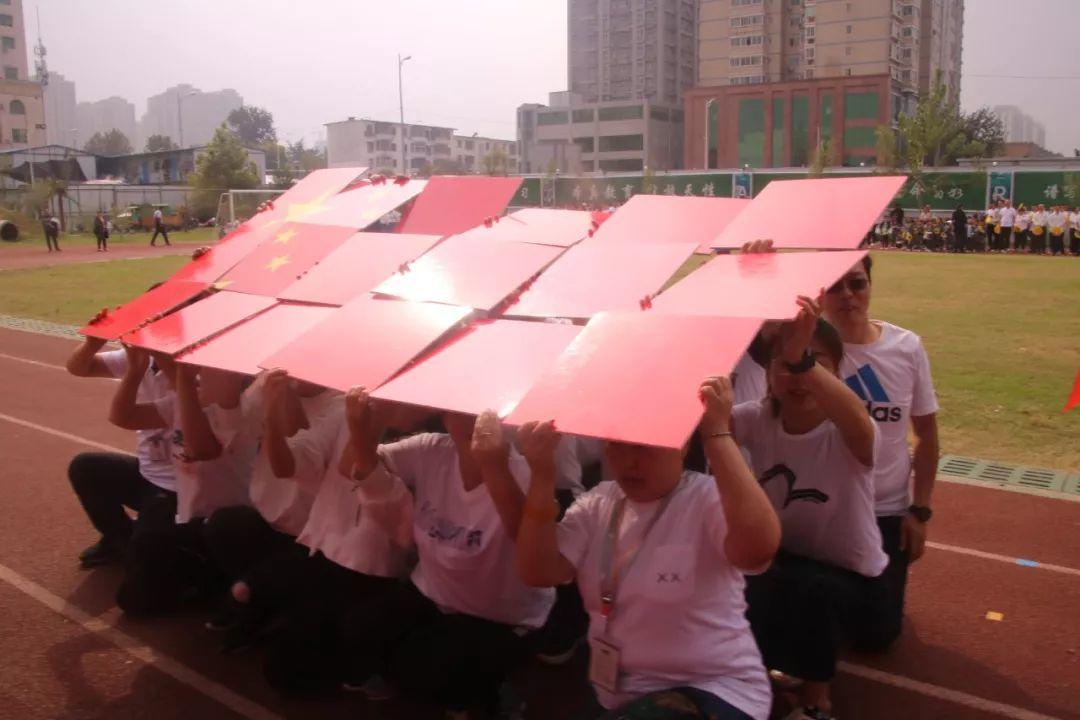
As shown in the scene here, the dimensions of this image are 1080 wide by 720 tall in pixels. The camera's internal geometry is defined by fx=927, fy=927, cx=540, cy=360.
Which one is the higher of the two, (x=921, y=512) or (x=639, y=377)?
(x=639, y=377)

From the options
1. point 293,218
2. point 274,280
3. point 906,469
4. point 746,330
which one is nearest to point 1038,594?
point 906,469

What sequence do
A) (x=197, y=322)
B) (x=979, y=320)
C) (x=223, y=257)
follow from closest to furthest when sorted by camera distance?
(x=197, y=322), (x=223, y=257), (x=979, y=320)

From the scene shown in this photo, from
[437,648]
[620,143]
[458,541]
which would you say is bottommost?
[437,648]

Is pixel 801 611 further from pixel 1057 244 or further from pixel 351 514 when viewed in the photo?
pixel 1057 244

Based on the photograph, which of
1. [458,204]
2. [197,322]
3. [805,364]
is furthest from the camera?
[458,204]

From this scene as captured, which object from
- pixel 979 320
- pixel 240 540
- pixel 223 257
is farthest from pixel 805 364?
pixel 979 320

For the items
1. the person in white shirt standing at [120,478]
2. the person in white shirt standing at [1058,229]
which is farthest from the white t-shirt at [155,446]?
the person in white shirt standing at [1058,229]

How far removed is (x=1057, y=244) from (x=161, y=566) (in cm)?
2732

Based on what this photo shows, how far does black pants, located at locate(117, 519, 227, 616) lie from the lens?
4293mm

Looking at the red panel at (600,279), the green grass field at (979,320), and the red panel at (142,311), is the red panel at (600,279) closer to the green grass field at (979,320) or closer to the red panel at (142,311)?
the green grass field at (979,320)

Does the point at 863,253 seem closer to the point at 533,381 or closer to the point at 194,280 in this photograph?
the point at 533,381

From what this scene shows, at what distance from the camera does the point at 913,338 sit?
3.82 metres

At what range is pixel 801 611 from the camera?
314 cm

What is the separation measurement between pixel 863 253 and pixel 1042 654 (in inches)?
Result: 82.2
